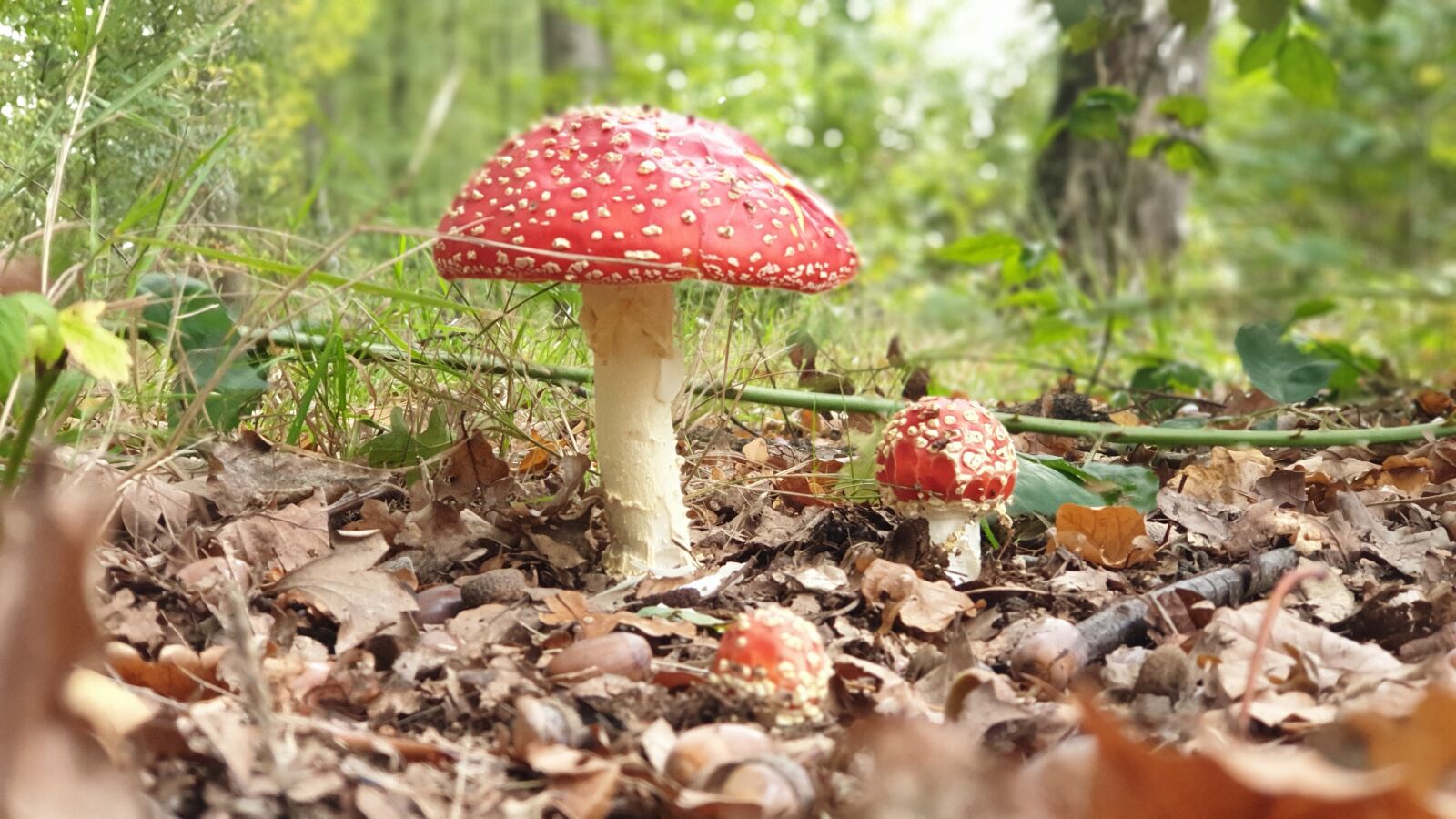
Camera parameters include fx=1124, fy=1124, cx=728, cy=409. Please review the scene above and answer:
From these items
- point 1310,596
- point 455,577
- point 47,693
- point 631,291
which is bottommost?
point 455,577

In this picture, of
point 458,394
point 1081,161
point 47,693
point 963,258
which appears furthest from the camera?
point 1081,161

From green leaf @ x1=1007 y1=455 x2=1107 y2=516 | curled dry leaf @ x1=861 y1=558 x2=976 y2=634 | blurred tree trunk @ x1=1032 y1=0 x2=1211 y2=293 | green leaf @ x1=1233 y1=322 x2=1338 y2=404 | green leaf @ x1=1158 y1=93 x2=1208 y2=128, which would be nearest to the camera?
curled dry leaf @ x1=861 y1=558 x2=976 y2=634

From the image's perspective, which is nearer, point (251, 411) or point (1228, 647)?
point (1228, 647)

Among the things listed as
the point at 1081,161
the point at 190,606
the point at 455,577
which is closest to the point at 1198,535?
the point at 455,577

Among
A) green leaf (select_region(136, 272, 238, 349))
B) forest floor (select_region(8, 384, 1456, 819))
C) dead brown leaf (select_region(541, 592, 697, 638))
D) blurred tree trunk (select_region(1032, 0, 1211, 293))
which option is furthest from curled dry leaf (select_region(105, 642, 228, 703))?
blurred tree trunk (select_region(1032, 0, 1211, 293))

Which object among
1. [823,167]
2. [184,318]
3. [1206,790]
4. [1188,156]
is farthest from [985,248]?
[823,167]

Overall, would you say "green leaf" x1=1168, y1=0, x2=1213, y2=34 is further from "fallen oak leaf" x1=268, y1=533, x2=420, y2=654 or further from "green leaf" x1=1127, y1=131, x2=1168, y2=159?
"fallen oak leaf" x1=268, y1=533, x2=420, y2=654

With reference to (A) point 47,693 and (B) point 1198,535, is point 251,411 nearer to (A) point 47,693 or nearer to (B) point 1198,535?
(A) point 47,693
